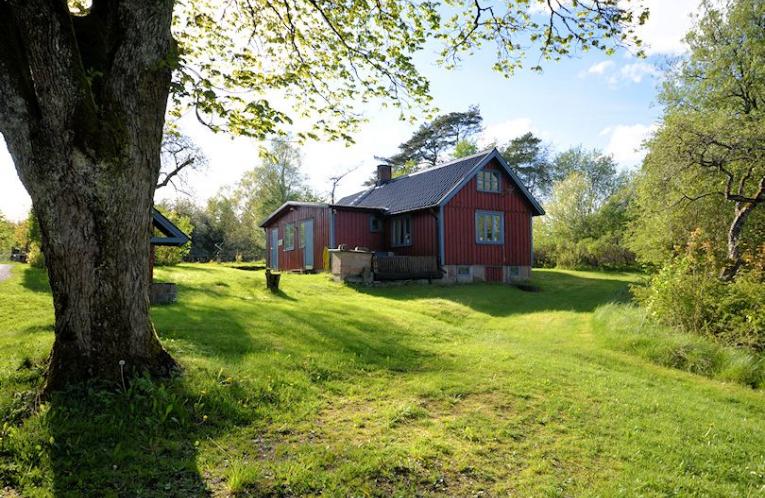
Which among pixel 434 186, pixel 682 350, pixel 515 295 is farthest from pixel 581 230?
pixel 682 350

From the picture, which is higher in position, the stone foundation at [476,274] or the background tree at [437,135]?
the background tree at [437,135]

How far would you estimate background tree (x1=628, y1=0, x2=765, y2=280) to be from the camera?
14648mm

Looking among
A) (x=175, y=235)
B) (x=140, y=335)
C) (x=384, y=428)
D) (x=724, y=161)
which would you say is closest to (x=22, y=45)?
(x=140, y=335)

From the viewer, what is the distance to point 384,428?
521 centimetres

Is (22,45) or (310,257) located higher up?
(22,45)

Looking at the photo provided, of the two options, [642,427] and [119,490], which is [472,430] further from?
[119,490]

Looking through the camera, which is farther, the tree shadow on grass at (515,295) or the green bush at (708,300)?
the tree shadow on grass at (515,295)

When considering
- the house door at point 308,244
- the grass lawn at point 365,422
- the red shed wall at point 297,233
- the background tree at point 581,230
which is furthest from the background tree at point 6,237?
the background tree at point 581,230

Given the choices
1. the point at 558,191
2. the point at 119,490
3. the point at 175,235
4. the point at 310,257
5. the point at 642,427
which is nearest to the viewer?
the point at 119,490

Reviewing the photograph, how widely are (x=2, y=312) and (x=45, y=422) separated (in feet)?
24.6

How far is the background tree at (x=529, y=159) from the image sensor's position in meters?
50.6

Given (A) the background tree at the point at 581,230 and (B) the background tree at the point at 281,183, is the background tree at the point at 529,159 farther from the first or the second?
(B) the background tree at the point at 281,183

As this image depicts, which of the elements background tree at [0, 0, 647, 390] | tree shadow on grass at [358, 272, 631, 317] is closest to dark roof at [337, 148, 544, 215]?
tree shadow on grass at [358, 272, 631, 317]

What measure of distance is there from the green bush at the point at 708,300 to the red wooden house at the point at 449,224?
10.2 m
